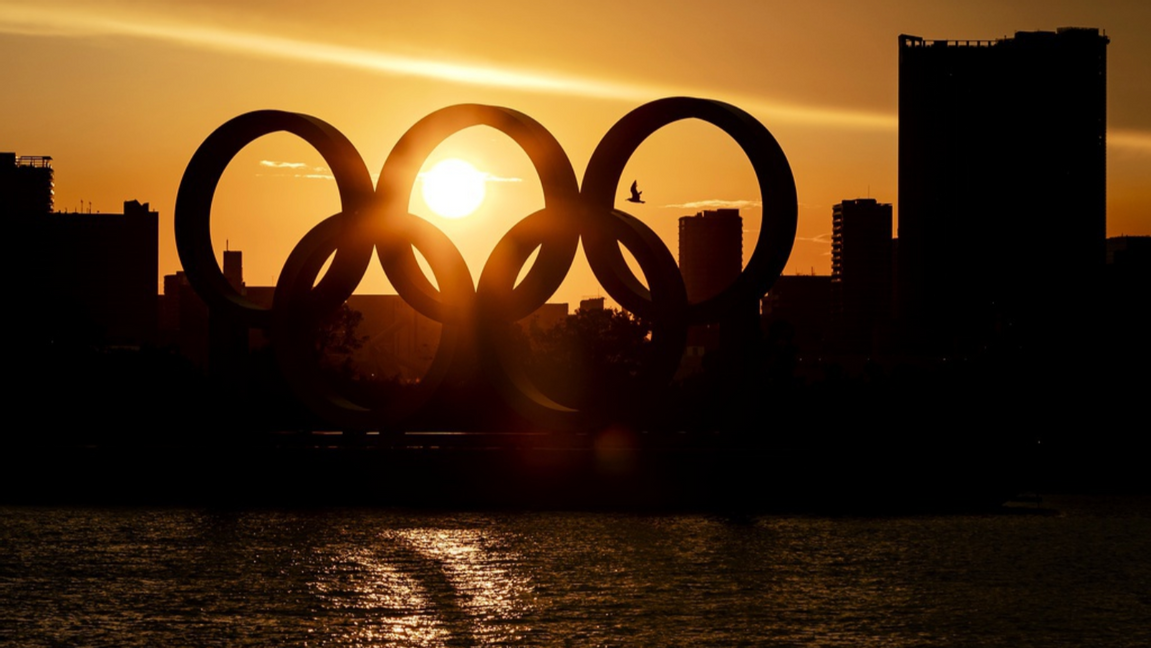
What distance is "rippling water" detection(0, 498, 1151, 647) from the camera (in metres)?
19.7

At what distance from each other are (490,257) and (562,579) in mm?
11037

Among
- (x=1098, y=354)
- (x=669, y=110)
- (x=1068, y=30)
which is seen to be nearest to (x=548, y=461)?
(x=669, y=110)

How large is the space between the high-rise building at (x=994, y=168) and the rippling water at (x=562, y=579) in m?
124

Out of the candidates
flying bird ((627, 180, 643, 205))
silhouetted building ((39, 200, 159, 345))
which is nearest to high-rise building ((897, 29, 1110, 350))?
silhouetted building ((39, 200, 159, 345))

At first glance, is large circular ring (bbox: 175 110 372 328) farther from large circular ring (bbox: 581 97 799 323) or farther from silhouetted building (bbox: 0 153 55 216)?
silhouetted building (bbox: 0 153 55 216)

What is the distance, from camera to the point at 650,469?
3127 cm

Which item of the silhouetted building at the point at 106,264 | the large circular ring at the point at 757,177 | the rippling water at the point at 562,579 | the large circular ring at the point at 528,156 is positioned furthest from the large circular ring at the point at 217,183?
the silhouetted building at the point at 106,264

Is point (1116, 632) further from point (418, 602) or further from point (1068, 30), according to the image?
point (1068, 30)

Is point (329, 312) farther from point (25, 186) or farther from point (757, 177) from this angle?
point (25, 186)

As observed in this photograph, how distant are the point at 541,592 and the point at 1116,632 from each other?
7090mm

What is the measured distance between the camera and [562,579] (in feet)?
76.8

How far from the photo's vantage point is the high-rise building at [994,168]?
154750 mm

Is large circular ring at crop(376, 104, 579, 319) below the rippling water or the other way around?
the other way around

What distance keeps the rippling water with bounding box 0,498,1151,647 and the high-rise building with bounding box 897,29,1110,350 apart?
408ft
